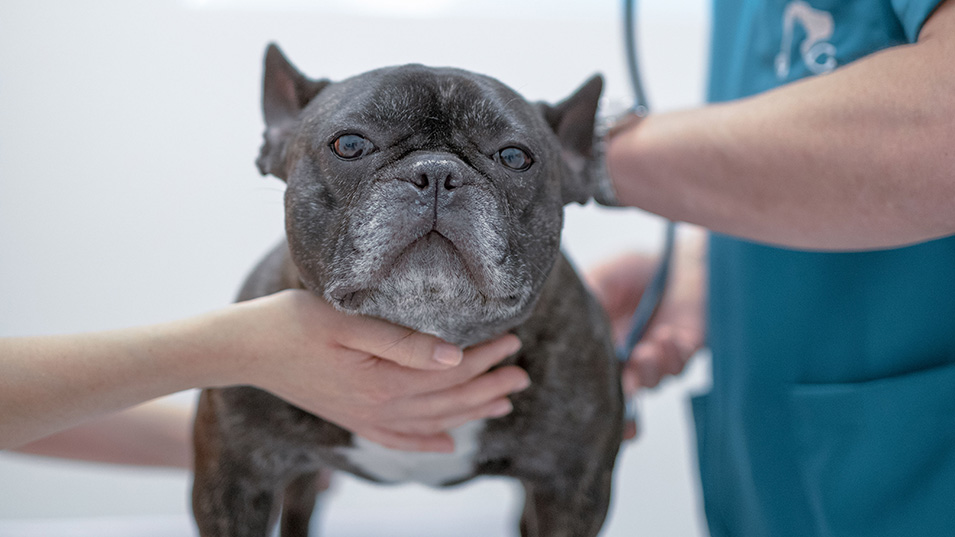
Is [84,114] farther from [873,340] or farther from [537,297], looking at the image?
[873,340]

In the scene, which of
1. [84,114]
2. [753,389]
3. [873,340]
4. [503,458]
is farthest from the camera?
[753,389]

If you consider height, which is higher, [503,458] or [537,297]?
[537,297]

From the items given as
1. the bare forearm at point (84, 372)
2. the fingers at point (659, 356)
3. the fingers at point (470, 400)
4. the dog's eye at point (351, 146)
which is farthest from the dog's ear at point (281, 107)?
the fingers at point (659, 356)

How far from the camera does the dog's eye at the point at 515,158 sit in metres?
0.97

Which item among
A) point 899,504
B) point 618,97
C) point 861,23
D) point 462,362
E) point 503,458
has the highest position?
point 861,23

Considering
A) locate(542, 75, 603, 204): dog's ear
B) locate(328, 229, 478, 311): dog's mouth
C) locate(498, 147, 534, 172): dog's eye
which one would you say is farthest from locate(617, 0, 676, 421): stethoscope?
locate(328, 229, 478, 311): dog's mouth

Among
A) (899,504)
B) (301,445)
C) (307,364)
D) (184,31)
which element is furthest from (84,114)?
(899,504)

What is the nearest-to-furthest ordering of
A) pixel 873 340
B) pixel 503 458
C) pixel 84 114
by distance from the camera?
pixel 84 114
pixel 503 458
pixel 873 340

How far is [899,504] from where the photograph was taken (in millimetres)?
1282

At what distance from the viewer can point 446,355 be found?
1034 millimetres

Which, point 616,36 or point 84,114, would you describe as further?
point 616,36

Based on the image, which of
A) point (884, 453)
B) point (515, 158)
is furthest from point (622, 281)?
point (515, 158)

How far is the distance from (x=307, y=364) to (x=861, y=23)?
35.3 inches

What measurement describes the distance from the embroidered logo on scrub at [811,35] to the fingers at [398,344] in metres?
→ 0.69
